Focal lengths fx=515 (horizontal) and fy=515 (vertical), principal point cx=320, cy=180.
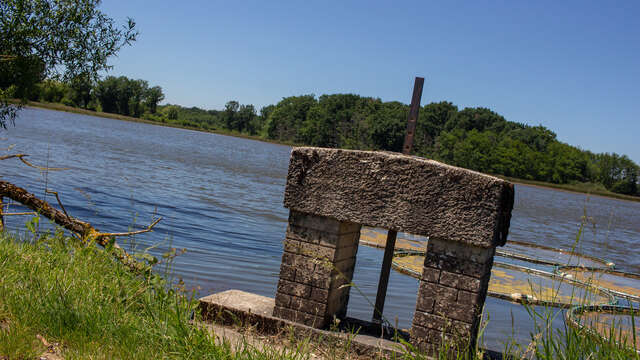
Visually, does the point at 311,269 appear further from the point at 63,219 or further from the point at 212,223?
the point at 212,223

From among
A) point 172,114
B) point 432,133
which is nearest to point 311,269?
point 432,133

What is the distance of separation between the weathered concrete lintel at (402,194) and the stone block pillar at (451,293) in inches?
5.4

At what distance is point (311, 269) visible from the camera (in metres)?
4.57

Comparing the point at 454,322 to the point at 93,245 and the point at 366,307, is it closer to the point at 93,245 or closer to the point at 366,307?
the point at 93,245

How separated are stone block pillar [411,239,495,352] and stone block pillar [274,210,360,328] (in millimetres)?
779

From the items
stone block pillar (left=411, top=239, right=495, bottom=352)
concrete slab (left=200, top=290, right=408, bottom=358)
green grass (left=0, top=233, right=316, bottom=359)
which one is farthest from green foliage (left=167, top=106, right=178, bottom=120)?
stone block pillar (left=411, top=239, right=495, bottom=352)

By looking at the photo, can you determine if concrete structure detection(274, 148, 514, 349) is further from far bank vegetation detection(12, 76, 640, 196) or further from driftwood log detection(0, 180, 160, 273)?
far bank vegetation detection(12, 76, 640, 196)

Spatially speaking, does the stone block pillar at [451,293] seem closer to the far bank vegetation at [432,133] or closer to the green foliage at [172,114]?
the far bank vegetation at [432,133]

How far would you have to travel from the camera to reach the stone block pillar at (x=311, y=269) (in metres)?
4.52

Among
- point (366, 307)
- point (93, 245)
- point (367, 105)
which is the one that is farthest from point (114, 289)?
point (367, 105)

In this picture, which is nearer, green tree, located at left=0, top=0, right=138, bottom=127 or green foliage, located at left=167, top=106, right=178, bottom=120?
green tree, located at left=0, top=0, right=138, bottom=127

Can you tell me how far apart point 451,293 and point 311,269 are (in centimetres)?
123

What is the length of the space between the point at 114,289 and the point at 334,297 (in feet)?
6.16

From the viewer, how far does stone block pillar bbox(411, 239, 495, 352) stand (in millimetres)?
3963
